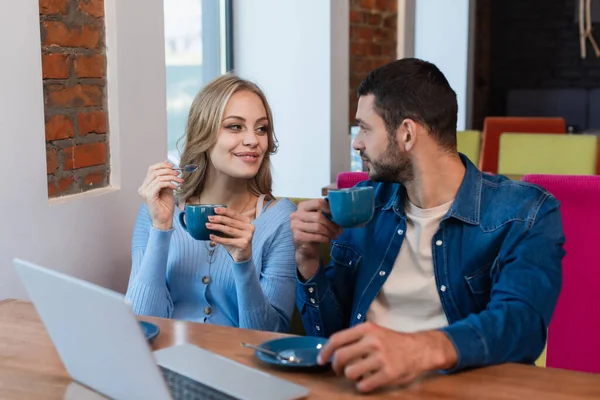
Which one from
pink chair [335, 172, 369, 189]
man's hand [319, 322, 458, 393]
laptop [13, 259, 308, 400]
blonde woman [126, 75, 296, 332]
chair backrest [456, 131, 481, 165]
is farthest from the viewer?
chair backrest [456, 131, 481, 165]

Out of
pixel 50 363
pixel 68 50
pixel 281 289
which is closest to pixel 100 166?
pixel 68 50

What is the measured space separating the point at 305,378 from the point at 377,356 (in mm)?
147

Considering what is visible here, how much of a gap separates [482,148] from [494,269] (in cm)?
319

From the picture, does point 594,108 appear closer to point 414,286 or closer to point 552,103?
point 552,103

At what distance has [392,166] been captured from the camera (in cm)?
164

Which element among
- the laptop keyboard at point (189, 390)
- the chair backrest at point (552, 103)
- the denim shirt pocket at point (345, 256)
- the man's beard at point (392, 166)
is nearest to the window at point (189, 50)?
the denim shirt pocket at point (345, 256)

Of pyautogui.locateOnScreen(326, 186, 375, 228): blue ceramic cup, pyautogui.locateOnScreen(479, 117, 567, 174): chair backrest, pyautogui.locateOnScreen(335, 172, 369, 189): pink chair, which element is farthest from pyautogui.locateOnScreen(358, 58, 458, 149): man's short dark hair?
pyautogui.locateOnScreen(479, 117, 567, 174): chair backrest

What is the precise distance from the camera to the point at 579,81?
7316mm

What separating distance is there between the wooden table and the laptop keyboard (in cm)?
12

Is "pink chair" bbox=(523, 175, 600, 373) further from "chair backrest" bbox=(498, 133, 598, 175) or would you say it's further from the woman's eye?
"chair backrest" bbox=(498, 133, 598, 175)

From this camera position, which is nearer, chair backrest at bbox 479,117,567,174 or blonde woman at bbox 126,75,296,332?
blonde woman at bbox 126,75,296,332

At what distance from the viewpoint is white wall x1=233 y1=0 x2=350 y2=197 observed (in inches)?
140

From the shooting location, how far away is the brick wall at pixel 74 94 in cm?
195

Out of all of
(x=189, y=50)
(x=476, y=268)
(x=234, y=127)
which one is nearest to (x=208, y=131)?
(x=234, y=127)
